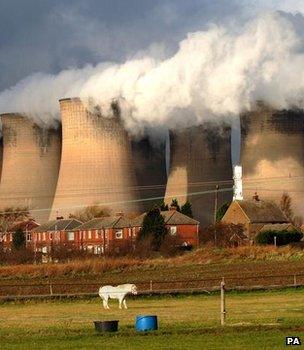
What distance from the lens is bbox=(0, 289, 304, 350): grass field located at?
999 centimetres

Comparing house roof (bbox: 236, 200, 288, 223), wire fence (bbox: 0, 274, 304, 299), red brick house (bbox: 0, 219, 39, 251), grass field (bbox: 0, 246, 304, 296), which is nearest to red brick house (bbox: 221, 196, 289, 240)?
house roof (bbox: 236, 200, 288, 223)

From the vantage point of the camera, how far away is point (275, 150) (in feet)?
135

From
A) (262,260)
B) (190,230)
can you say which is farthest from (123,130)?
(262,260)

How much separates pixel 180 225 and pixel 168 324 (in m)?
31.6

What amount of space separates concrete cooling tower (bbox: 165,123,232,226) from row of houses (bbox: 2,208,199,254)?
75.8 inches

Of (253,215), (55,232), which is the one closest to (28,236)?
(55,232)

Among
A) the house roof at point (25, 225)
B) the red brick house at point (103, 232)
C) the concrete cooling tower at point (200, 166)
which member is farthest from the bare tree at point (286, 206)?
the house roof at point (25, 225)

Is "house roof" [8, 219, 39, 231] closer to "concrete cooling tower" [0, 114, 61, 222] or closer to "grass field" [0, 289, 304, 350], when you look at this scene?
"concrete cooling tower" [0, 114, 61, 222]

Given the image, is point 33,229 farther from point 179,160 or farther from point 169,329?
point 169,329

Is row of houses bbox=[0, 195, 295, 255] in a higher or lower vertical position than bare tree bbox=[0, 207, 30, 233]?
lower

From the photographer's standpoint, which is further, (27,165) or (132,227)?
(27,165)

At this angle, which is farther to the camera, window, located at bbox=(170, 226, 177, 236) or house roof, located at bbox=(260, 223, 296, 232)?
window, located at bbox=(170, 226, 177, 236)

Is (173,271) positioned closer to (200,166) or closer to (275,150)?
(275,150)

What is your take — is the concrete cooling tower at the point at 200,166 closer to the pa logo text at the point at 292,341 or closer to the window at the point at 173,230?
the window at the point at 173,230
